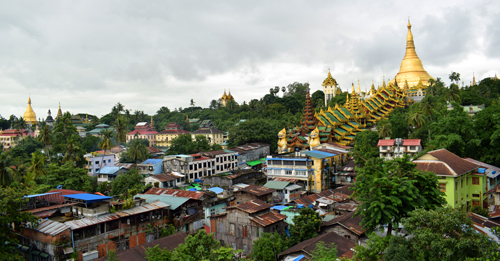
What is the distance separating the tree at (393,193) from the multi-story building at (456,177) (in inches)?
307

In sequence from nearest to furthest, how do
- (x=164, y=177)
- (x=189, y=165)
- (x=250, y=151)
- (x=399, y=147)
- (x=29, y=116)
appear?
(x=399, y=147), (x=164, y=177), (x=189, y=165), (x=250, y=151), (x=29, y=116)

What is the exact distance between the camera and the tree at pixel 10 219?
1942 centimetres

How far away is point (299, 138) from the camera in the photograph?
57188mm

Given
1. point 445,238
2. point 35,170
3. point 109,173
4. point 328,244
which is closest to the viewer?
point 445,238

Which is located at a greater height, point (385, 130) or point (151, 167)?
point (385, 130)

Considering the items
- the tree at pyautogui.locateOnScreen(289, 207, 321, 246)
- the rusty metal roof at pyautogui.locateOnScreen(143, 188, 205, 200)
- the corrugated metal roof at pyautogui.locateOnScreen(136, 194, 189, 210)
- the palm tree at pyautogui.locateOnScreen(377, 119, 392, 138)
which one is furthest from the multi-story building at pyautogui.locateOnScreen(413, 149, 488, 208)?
the corrugated metal roof at pyautogui.locateOnScreen(136, 194, 189, 210)

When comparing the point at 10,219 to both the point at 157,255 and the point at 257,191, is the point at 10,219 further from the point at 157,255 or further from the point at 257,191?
the point at 257,191

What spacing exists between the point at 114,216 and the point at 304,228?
12099 mm

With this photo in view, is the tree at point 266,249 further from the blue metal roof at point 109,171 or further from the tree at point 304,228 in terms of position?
the blue metal roof at point 109,171

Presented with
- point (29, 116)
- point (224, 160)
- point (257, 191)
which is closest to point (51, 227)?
point (257, 191)

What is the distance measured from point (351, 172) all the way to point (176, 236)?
2363 centimetres

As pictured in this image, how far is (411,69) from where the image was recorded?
8456 cm

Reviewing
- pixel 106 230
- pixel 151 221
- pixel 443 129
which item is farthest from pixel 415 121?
pixel 106 230

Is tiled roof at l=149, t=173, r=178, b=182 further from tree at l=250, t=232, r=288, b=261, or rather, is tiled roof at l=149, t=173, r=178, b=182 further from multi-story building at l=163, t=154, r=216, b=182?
tree at l=250, t=232, r=288, b=261
